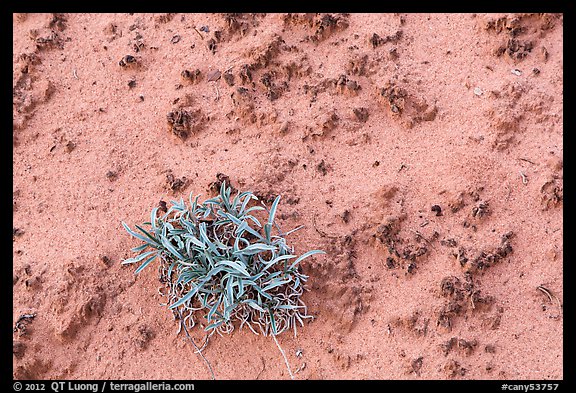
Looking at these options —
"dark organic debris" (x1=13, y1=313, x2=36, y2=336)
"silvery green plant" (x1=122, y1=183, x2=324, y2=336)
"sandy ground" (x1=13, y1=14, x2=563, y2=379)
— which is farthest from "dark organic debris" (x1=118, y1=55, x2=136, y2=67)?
"dark organic debris" (x1=13, y1=313, x2=36, y2=336)

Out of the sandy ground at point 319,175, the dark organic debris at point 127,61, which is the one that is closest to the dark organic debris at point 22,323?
the sandy ground at point 319,175

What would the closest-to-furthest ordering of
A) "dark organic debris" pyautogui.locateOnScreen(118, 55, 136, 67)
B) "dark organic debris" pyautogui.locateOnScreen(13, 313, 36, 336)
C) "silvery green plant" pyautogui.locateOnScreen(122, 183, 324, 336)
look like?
"silvery green plant" pyautogui.locateOnScreen(122, 183, 324, 336) → "dark organic debris" pyautogui.locateOnScreen(13, 313, 36, 336) → "dark organic debris" pyautogui.locateOnScreen(118, 55, 136, 67)

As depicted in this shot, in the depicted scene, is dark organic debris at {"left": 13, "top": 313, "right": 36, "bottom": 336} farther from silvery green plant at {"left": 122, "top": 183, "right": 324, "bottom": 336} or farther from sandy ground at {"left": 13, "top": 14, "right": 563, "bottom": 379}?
silvery green plant at {"left": 122, "top": 183, "right": 324, "bottom": 336}

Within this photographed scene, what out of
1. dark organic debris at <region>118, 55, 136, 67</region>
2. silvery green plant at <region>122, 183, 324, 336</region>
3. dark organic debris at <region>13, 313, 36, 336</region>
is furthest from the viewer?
dark organic debris at <region>118, 55, 136, 67</region>

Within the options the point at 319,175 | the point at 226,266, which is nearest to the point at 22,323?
the point at 226,266

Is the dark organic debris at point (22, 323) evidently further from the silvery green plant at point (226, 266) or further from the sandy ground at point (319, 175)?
the silvery green plant at point (226, 266)

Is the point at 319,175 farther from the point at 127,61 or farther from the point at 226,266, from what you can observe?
the point at 127,61

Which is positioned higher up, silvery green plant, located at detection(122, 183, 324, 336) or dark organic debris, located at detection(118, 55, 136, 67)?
dark organic debris, located at detection(118, 55, 136, 67)

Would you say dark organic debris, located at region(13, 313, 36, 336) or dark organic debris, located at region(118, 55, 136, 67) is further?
dark organic debris, located at region(118, 55, 136, 67)

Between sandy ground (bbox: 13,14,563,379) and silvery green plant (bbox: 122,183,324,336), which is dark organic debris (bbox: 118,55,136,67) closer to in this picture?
sandy ground (bbox: 13,14,563,379)
